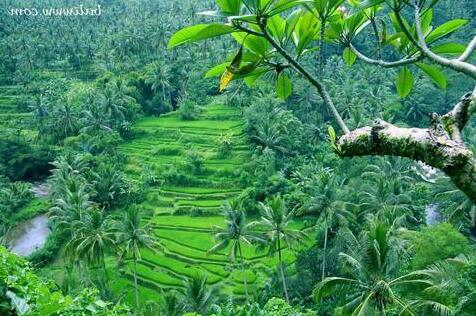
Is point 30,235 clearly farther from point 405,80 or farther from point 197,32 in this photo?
point 197,32

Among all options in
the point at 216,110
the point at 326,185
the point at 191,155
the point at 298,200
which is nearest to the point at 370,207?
the point at 326,185

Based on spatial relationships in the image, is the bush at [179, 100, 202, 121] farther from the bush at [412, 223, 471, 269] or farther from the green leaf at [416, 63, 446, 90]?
the green leaf at [416, 63, 446, 90]

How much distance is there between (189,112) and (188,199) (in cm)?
962

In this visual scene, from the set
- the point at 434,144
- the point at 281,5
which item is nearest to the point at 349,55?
the point at 281,5

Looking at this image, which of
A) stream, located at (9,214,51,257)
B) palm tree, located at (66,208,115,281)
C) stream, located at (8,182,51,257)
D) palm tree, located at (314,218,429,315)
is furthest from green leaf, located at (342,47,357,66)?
stream, located at (9,214,51,257)

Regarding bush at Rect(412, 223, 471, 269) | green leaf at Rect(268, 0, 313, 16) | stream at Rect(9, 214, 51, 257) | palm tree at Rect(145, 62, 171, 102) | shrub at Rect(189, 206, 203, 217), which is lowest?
stream at Rect(9, 214, 51, 257)

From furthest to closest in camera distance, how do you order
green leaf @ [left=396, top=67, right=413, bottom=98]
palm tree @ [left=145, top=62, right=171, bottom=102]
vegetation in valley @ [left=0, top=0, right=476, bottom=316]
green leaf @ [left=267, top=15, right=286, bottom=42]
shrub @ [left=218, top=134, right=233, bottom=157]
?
palm tree @ [left=145, top=62, right=171, bottom=102] < shrub @ [left=218, top=134, right=233, bottom=157] < green leaf @ [left=396, top=67, right=413, bottom=98] < vegetation in valley @ [left=0, top=0, right=476, bottom=316] < green leaf @ [left=267, top=15, right=286, bottom=42]

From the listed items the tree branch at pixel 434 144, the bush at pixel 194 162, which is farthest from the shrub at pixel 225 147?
the tree branch at pixel 434 144

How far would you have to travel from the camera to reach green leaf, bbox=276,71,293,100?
1.69 m

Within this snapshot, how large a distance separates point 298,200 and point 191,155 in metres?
7.21

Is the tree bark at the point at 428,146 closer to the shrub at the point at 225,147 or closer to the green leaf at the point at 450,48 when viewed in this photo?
the green leaf at the point at 450,48

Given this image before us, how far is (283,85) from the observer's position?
1730 mm

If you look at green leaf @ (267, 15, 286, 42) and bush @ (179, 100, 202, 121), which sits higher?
green leaf @ (267, 15, 286, 42)

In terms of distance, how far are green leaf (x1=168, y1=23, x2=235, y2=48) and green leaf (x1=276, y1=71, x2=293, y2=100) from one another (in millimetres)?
460
